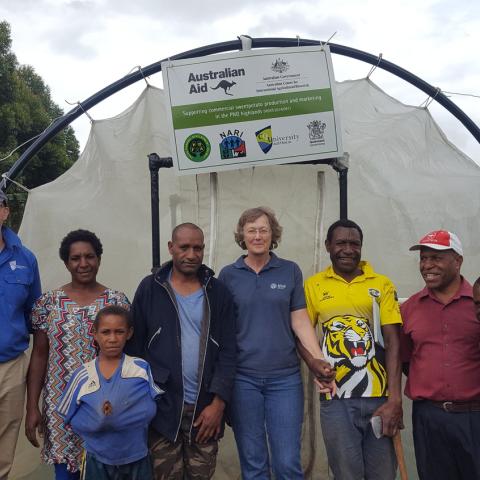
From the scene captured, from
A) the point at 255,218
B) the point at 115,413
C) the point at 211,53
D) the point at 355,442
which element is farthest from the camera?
the point at 211,53

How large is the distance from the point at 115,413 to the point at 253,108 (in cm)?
208

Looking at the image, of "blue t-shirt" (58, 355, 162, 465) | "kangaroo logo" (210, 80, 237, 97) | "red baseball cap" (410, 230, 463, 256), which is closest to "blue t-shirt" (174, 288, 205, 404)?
"blue t-shirt" (58, 355, 162, 465)

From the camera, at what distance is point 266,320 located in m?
2.63

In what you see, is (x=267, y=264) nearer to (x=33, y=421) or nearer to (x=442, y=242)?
(x=442, y=242)

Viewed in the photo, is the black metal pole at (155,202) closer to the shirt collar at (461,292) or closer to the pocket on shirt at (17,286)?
the pocket on shirt at (17,286)

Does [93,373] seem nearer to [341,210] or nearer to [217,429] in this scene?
[217,429]

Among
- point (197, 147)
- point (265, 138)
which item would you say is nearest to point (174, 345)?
point (197, 147)

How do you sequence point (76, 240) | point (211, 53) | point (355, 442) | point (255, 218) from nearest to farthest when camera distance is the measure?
point (355, 442) → point (255, 218) → point (76, 240) → point (211, 53)

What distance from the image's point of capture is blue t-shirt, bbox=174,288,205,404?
2.54 metres

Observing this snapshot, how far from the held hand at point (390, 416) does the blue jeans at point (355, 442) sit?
0.04m

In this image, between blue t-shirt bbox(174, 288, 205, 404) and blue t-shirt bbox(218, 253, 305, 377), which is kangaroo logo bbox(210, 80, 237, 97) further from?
blue t-shirt bbox(174, 288, 205, 404)

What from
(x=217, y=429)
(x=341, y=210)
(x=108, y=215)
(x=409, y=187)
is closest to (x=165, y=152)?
(x=108, y=215)

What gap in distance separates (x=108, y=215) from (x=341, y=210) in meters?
1.69

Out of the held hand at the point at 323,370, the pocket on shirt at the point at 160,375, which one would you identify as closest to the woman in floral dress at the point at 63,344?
the pocket on shirt at the point at 160,375
